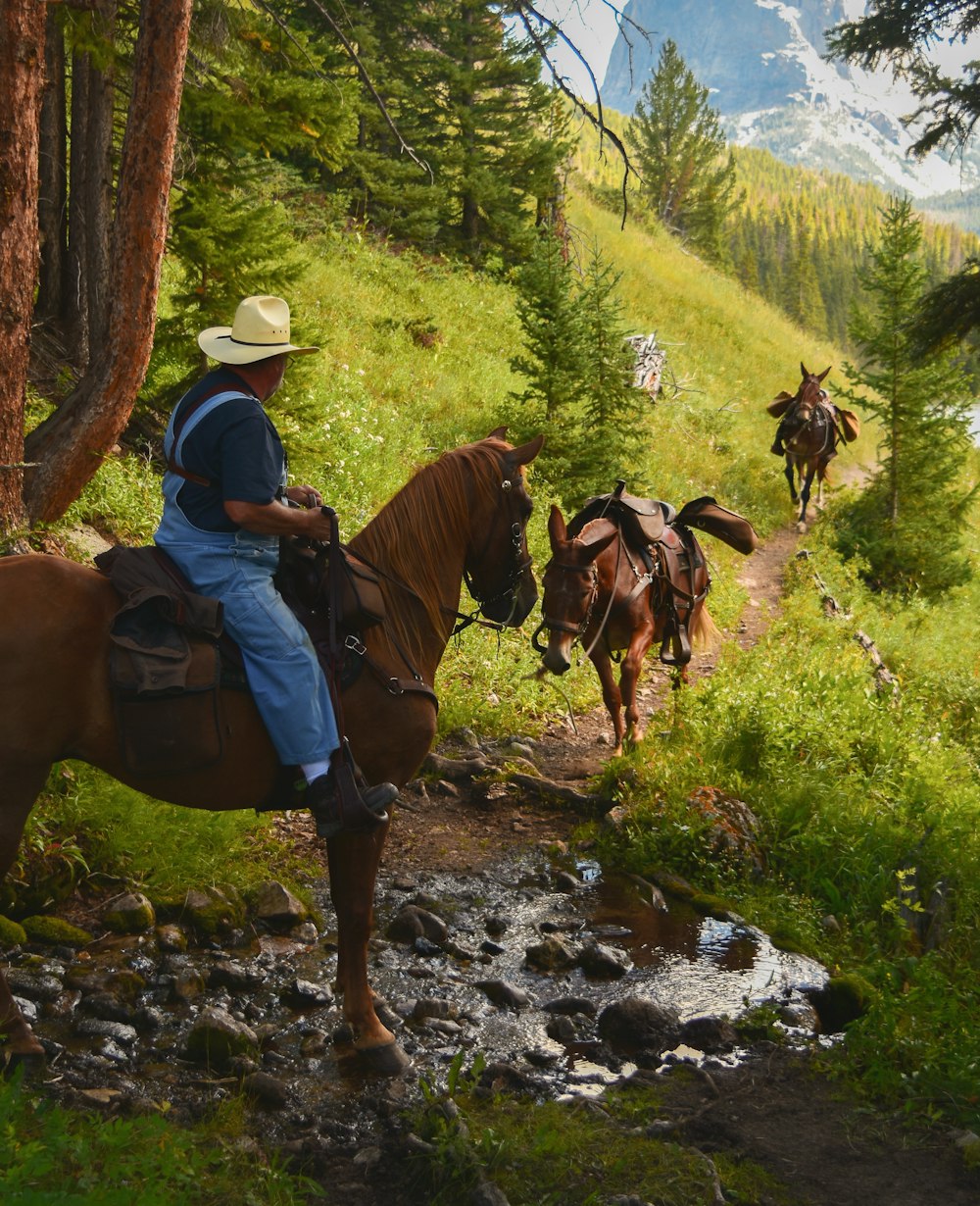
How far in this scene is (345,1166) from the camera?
13.1 ft

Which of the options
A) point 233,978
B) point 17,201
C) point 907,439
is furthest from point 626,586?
point 907,439

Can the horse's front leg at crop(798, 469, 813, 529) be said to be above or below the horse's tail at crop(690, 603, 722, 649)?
above

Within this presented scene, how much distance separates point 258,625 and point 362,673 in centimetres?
66

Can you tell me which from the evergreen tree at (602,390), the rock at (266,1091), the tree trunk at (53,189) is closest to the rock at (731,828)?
the rock at (266,1091)

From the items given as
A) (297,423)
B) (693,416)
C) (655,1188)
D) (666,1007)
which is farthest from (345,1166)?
(693,416)

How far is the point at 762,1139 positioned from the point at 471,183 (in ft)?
89.9

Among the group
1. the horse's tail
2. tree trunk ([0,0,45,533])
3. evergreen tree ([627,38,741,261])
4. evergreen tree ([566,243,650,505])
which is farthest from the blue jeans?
evergreen tree ([627,38,741,261])

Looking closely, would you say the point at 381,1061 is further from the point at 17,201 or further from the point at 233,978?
the point at 17,201

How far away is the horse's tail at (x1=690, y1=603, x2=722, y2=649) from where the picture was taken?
34.4 feet

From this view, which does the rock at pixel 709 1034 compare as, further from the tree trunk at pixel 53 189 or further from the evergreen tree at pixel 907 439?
the evergreen tree at pixel 907 439

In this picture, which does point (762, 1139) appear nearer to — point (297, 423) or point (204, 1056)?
point (204, 1056)

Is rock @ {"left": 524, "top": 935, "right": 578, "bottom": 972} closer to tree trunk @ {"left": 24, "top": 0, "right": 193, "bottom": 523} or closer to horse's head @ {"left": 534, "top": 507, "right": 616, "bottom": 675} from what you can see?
horse's head @ {"left": 534, "top": 507, "right": 616, "bottom": 675}

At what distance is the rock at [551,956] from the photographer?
5.96m

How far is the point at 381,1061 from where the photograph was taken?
4746 millimetres
